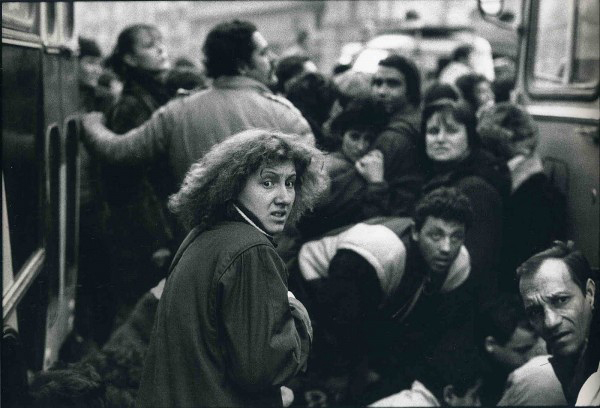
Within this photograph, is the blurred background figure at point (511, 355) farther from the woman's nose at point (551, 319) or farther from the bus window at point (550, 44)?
the bus window at point (550, 44)

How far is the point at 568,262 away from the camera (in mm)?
4098

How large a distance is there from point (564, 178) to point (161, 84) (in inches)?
85.1

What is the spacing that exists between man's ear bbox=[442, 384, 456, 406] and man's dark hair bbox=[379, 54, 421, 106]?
1509 mm

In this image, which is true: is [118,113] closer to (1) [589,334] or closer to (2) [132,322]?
(2) [132,322]

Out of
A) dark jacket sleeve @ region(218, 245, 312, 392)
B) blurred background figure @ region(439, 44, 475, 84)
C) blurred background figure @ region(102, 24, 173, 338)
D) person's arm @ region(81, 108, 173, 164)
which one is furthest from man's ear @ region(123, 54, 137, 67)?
blurred background figure @ region(439, 44, 475, 84)

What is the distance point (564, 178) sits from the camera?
15.3 ft

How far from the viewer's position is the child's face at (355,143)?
4.47m

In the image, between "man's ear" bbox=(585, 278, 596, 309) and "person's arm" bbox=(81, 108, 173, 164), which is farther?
"person's arm" bbox=(81, 108, 173, 164)

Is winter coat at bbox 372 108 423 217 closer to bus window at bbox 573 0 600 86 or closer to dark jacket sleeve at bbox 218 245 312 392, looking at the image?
bus window at bbox 573 0 600 86

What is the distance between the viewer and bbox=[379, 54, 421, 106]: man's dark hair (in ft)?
16.1

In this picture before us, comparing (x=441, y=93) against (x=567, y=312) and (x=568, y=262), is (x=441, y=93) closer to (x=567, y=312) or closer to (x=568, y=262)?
(x=568, y=262)

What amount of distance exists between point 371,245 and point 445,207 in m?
0.41

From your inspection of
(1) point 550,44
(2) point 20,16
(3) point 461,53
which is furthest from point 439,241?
(3) point 461,53

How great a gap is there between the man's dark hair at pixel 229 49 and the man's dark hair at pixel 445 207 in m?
1.08
